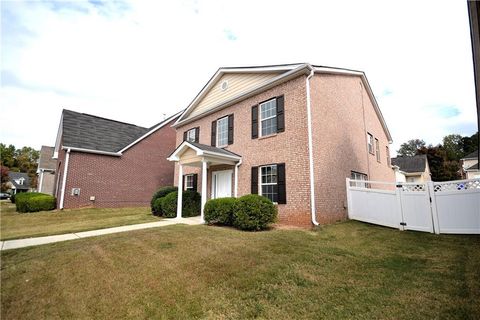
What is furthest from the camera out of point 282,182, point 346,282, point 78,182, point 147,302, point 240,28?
point 78,182

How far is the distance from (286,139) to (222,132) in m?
4.50

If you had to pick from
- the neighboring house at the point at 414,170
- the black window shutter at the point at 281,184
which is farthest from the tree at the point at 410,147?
the black window shutter at the point at 281,184

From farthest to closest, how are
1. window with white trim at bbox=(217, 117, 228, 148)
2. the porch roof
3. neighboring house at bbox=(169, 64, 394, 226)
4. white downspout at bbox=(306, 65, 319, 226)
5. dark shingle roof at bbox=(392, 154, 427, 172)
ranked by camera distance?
dark shingle roof at bbox=(392, 154, 427, 172)
window with white trim at bbox=(217, 117, 228, 148)
the porch roof
neighboring house at bbox=(169, 64, 394, 226)
white downspout at bbox=(306, 65, 319, 226)

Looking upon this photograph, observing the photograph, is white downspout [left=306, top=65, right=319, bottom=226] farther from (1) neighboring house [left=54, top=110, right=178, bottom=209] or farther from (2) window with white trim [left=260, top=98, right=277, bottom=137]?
(1) neighboring house [left=54, top=110, right=178, bottom=209]

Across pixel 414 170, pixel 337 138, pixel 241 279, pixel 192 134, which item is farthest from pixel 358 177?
pixel 414 170

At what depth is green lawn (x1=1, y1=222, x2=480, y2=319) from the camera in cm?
306

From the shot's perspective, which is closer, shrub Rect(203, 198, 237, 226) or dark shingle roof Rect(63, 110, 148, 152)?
shrub Rect(203, 198, 237, 226)

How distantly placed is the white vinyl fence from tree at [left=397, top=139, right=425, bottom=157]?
6270cm

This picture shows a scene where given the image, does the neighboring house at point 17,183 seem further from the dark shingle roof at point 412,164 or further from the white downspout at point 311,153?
the dark shingle roof at point 412,164

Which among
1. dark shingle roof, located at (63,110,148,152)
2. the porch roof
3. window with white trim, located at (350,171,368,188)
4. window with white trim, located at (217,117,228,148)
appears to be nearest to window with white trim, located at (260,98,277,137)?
the porch roof

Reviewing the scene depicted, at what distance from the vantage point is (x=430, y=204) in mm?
7273

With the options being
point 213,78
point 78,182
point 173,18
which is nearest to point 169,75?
point 213,78

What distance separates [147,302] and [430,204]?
838cm

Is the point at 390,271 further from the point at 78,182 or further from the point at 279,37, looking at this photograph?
the point at 78,182
